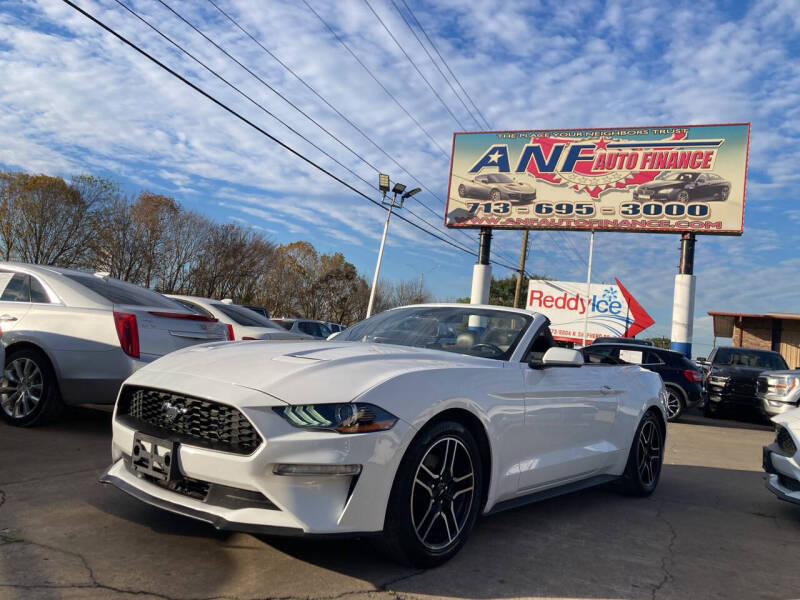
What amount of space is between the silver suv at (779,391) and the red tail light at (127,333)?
33.0 ft

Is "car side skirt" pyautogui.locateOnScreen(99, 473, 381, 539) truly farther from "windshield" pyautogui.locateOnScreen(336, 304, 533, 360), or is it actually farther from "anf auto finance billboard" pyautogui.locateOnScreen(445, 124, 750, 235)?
"anf auto finance billboard" pyautogui.locateOnScreen(445, 124, 750, 235)

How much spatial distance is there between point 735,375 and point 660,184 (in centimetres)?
1020

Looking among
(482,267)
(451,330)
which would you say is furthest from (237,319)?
(482,267)

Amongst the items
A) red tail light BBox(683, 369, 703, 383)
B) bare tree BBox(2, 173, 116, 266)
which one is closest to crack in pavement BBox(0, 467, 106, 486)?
red tail light BBox(683, 369, 703, 383)

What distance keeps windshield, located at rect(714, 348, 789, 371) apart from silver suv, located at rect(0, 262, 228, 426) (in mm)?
13700

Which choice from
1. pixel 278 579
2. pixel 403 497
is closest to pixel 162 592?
pixel 278 579

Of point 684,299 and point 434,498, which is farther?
point 684,299

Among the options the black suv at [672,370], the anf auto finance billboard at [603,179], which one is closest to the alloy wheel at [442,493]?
the black suv at [672,370]

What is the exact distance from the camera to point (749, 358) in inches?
616

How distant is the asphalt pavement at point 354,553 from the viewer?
2.97 meters

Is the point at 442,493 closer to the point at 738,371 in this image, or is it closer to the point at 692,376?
the point at 692,376

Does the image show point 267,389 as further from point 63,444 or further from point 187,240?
point 187,240

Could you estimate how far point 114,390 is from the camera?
5730mm

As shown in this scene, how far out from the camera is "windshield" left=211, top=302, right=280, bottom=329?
943 cm
